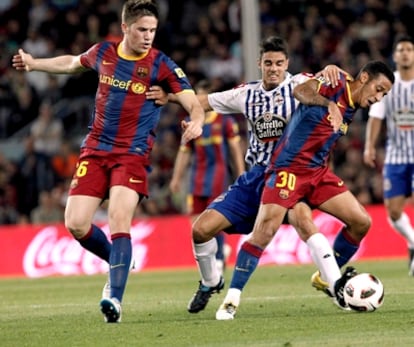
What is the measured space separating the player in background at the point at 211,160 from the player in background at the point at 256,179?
519 centimetres

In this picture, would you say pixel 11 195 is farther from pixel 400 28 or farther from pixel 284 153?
pixel 284 153

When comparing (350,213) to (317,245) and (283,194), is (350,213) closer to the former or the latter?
(317,245)

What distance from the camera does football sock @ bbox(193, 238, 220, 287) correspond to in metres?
9.80

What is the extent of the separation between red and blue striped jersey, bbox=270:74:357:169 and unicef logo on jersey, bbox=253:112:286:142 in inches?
7.5

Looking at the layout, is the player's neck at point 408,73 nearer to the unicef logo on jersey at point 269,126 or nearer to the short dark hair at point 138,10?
the unicef logo on jersey at point 269,126

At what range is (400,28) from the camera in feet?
71.8

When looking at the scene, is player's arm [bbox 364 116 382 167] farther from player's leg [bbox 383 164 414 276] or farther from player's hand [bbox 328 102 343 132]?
player's hand [bbox 328 102 343 132]

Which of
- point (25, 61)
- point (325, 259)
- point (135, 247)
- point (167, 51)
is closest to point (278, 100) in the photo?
point (325, 259)

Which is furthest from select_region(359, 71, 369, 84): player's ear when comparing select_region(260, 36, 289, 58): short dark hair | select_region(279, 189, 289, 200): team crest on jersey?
select_region(279, 189, 289, 200): team crest on jersey

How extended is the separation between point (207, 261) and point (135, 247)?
8818mm

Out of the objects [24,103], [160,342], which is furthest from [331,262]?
[24,103]

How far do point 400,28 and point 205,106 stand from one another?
41.0ft

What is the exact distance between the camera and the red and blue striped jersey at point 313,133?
953 cm

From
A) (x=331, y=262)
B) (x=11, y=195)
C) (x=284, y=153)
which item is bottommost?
(x=11, y=195)
